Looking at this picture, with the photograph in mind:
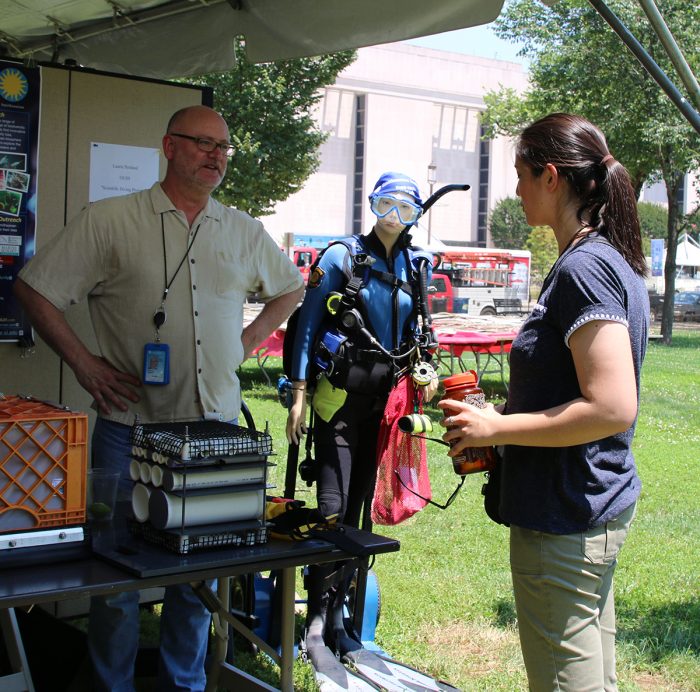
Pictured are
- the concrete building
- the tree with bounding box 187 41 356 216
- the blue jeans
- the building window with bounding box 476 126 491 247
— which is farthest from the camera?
the building window with bounding box 476 126 491 247

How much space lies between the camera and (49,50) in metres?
4.89

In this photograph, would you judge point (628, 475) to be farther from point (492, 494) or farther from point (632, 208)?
point (632, 208)

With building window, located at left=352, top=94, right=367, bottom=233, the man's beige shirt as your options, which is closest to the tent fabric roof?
the man's beige shirt

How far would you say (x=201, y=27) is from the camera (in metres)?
4.27

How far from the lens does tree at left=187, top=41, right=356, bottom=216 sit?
17922 millimetres

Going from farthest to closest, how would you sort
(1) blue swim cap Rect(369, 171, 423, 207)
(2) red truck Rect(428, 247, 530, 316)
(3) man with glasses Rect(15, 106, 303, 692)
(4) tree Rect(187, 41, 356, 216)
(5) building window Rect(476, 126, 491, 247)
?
(5) building window Rect(476, 126, 491, 247), (2) red truck Rect(428, 247, 530, 316), (4) tree Rect(187, 41, 356, 216), (1) blue swim cap Rect(369, 171, 423, 207), (3) man with glasses Rect(15, 106, 303, 692)

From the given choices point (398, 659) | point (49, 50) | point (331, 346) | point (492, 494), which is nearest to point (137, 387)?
point (331, 346)

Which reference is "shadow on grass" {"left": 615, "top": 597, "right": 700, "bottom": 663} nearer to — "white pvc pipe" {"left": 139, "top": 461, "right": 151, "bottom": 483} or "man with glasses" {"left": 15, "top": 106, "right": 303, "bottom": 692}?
"man with glasses" {"left": 15, "top": 106, "right": 303, "bottom": 692}

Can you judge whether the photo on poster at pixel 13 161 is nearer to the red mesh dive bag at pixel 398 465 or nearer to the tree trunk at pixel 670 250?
the red mesh dive bag at pixel 398 465

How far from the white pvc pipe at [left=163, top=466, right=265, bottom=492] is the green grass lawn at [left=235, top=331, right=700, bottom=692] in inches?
66.9

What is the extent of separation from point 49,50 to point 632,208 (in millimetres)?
3789

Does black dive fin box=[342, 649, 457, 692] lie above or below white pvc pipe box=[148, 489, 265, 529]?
below

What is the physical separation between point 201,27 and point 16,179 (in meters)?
1.14

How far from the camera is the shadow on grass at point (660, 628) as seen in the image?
13.4 ft
